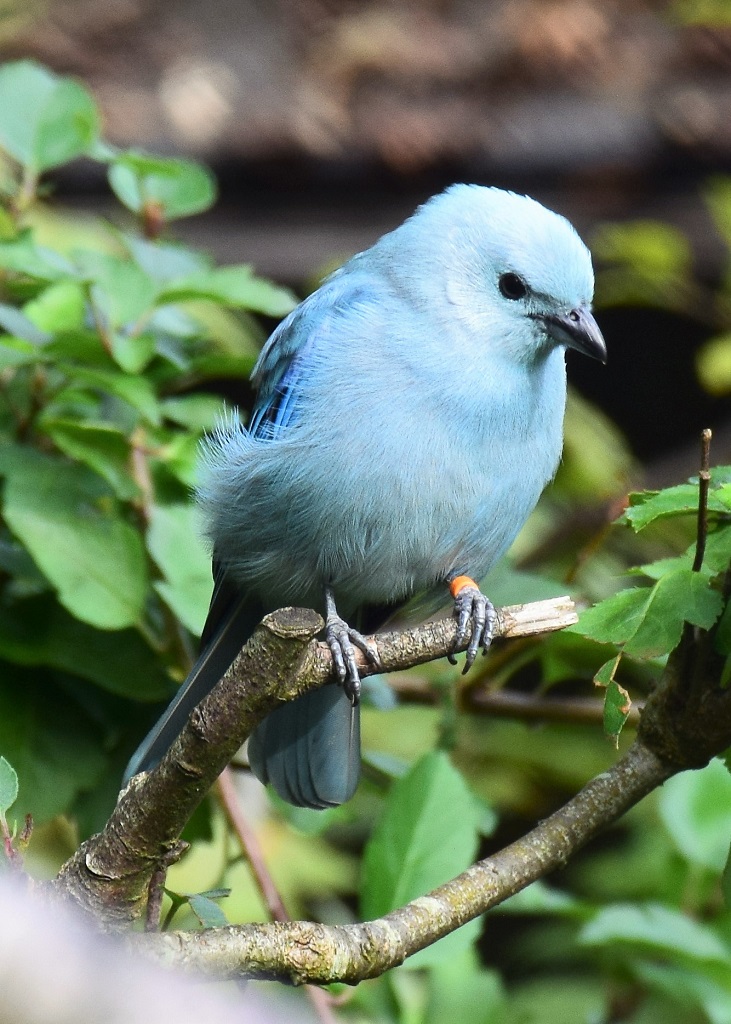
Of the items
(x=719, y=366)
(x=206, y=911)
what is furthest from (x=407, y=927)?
(x=719, y=366)

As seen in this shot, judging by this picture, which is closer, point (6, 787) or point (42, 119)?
point (6, 787)

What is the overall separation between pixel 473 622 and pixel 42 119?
1626 mm

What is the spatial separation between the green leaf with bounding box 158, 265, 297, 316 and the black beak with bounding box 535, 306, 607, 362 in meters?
0.60

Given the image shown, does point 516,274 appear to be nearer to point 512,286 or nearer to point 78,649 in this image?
point 512,286

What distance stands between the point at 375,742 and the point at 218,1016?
11.8 feet

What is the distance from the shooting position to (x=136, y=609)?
104 inches

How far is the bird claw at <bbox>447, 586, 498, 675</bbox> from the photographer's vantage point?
2403 millimetres

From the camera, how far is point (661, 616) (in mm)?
1968

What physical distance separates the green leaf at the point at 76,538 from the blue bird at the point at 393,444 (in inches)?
10.0

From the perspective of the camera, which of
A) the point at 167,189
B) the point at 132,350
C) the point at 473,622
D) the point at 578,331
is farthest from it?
the point at 167,189

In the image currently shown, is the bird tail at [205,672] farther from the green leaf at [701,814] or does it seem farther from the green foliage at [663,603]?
the green leaf at [701,814]

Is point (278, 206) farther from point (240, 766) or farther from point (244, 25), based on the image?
point (240, 766)

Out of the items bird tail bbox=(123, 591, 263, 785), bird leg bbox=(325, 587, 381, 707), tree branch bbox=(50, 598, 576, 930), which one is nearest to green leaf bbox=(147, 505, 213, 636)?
bird tail bbox=(123, 591, 263, 785)

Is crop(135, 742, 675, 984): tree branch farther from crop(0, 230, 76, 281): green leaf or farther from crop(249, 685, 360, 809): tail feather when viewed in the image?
crop(0, 230, 76, 281): green leaf
